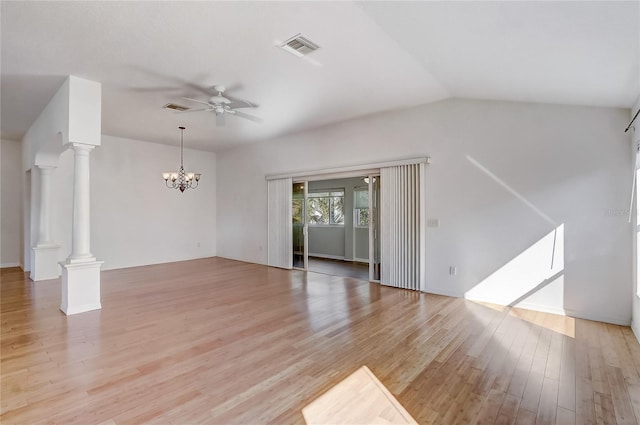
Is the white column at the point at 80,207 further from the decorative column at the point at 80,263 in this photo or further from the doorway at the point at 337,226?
the doorway at the point at 337,226

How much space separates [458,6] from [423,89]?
2128 mm

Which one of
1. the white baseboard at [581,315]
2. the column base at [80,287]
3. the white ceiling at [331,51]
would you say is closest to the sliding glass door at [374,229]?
the white ceiling at [331,51]

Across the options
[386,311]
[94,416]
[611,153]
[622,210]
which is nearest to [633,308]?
[622,210]

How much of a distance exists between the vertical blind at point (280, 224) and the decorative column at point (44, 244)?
4.34 metres

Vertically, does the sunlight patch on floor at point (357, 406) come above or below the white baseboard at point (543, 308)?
below

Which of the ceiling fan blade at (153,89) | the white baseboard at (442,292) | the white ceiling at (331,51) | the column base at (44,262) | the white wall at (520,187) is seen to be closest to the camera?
the white ceiling at (331,51)

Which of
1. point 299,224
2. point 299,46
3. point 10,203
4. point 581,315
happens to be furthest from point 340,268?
point 10,203

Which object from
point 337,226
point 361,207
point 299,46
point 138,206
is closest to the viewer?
point 299,46

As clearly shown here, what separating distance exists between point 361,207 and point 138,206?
19.0 feet

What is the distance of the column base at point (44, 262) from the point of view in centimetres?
582

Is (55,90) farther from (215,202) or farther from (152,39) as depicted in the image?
(215,202)

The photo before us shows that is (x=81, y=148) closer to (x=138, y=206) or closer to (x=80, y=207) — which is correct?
(x=80, y=207)

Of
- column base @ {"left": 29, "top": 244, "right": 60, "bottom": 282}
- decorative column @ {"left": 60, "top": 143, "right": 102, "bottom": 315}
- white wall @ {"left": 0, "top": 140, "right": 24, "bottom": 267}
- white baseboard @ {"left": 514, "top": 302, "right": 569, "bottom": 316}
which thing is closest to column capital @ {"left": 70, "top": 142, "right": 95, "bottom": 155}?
decorative column @ {"left": 60, "top": 143, "right": 102, "bottom": 315}

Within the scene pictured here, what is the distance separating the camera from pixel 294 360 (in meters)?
2.77
